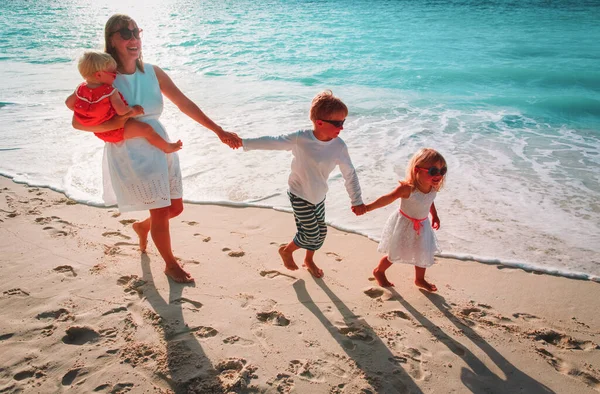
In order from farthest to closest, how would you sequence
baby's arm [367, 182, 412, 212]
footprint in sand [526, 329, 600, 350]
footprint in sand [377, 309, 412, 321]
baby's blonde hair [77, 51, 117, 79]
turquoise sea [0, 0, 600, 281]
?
1. turquoise sea [0, 0, 600, 281]
2. baby's arm [367, 182, 412, 212]
3. footprint in sand [377, 309, 412, 321]
4. footprint in sand [526, 329, 600, 350]
5. baby's blonde hair [77, 51, 117, 79]

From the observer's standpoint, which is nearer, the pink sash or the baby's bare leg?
the baby's bare leg

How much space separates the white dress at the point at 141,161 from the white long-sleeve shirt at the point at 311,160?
66cm

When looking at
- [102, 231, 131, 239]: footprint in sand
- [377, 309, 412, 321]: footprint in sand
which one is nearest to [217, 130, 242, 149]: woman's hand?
[102, 231, 131, 239]: footprint in sand

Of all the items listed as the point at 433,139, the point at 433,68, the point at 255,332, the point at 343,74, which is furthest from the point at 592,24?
the point at 255,332

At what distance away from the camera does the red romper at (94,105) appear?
279cm

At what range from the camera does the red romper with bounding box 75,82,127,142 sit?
2795mm

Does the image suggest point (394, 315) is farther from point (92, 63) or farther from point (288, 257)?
point (92, 63)

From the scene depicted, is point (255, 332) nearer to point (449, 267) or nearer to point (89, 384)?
point (89, 384)

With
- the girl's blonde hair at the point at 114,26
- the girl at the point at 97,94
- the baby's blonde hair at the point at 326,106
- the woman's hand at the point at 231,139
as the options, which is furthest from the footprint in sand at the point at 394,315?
the girl's blonde hair at the point at 114,26

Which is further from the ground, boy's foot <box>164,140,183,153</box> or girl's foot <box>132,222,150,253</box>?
boy's foot <box>164,140,183,153</box>

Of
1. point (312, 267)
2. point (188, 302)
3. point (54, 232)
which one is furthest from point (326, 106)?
point (54, 232)

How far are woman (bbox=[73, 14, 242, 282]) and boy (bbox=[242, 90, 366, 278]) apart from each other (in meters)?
0.65

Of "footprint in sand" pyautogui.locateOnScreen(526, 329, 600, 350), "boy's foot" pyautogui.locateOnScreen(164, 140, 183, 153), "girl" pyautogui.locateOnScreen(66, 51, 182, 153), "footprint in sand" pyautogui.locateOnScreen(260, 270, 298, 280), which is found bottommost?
"footprint in sand" pyautogui.locateOnScreen(526, 329, 600, 350)

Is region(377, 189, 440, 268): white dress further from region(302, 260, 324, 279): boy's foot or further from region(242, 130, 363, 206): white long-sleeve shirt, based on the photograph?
region(302, 260, 324, 279): boy's foot
